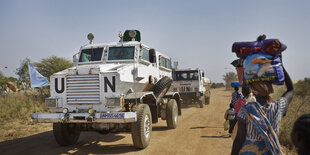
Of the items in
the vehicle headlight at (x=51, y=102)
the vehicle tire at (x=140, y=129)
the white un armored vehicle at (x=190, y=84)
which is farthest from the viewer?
the white un armored vehicle at (x=190, y=84)

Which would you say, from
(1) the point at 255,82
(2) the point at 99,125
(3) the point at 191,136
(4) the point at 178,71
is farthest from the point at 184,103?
(1) the point at 255,82

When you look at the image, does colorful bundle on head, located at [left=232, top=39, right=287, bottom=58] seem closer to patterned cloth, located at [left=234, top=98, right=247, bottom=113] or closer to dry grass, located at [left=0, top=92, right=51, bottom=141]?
patterned cloth, located at [left=234, top=98, right=247, bottom=113]

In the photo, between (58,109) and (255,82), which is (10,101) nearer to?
(58,109)

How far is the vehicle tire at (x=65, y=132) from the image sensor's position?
5906 mm

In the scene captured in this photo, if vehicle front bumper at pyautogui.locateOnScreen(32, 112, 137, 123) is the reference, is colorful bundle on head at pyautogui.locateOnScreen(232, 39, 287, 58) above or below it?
above

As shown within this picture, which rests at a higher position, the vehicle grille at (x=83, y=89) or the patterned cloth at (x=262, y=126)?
the vehicle grille at (x=83, y=89)

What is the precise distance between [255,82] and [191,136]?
561 cm

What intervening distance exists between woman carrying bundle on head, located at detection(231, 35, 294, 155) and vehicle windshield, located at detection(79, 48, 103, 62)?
234 inches

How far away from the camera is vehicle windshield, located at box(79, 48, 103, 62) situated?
23.8ft

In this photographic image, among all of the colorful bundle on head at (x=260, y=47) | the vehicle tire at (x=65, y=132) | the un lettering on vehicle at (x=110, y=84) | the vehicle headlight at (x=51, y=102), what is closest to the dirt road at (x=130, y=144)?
the vehicle tire at (x=65, y=132)

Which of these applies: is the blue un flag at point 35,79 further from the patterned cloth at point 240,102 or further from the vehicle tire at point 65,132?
the patterned cloth at point 240,102

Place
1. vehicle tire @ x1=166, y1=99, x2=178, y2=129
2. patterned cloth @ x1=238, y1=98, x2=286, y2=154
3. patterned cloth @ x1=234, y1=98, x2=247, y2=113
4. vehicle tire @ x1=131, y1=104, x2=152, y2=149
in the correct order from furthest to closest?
1. vehicle tire @ x1=166, y1=99, x2=178, y2=129
2. vehicle tire @ x1=131, y1=104, x2=152, y2=149
3. patterned cloth @ x1=234, y1=98, x2=247, y2=113
4. patterned cloth @ x1=238, y1=98, x2=286, y2=154

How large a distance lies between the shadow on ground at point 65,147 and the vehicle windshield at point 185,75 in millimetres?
9456

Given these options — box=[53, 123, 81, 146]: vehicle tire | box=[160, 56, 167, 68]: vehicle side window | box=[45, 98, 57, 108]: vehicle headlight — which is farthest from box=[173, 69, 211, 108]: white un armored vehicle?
box=[45, 98, 57, 108]: vehicle headlight
